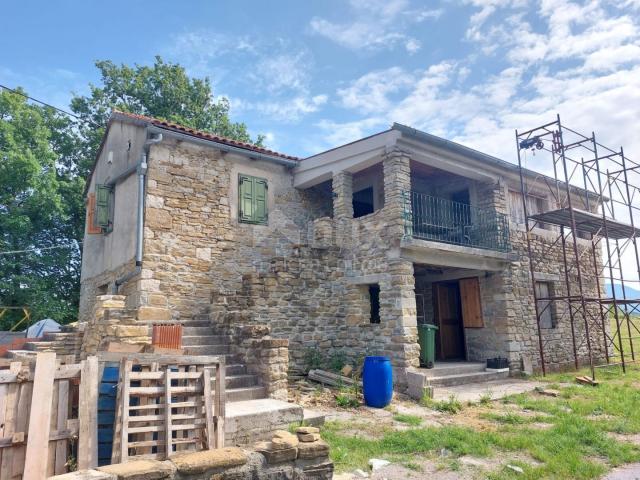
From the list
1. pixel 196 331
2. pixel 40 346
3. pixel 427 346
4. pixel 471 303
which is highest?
pixel 471 303

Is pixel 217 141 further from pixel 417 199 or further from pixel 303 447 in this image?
pixel 303 447

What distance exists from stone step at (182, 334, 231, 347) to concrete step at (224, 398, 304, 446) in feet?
6.63

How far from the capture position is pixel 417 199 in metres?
12.2

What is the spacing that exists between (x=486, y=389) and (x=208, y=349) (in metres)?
5.72

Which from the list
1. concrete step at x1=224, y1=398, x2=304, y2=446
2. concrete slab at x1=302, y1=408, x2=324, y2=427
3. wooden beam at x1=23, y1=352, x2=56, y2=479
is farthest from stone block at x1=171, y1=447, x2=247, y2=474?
concrete slab at x1=302, y1=408, x2=324, y2=427

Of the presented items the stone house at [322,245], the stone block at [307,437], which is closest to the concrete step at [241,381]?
the stone house at [322,245]

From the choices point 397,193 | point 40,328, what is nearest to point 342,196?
point 397,193

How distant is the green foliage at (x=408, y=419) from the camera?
6.60 meters

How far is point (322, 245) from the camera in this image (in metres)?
10.8

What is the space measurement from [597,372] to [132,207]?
40.0ft

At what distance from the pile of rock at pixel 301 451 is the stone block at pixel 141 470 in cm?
85

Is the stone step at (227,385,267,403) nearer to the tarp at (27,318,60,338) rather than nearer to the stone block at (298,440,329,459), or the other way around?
the stone block at (298,440,329,459)

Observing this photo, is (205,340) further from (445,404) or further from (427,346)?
(427,346)

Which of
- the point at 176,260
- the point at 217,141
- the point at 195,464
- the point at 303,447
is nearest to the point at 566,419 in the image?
the point at 303,447
